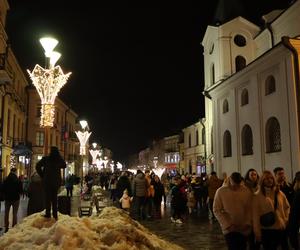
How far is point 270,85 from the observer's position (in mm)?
24312

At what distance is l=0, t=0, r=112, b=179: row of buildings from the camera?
3106 cm

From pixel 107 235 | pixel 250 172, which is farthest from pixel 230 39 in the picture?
pixel 107 235

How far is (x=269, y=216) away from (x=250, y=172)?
95.5 inches

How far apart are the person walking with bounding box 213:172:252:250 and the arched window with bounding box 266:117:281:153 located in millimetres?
17032

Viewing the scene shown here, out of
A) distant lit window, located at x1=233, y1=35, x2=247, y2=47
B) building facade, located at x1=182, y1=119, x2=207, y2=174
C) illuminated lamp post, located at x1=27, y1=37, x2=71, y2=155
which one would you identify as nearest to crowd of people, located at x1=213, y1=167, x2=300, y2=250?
illuminated lamp post, located at x1=27, y1=37, x2=71, y2=155

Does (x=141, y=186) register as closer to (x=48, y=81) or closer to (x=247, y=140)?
(x=48, y=81)

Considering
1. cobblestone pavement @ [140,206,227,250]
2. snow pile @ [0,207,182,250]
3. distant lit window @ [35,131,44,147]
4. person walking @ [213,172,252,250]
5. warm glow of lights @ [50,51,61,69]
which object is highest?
distant lit window @ [35,131,44,147]

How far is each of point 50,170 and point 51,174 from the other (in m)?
0.10

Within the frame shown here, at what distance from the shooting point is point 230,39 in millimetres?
36281

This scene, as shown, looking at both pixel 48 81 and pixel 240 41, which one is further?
pixel 240 41

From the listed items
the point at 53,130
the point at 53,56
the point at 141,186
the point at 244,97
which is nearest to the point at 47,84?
the point at 53,56

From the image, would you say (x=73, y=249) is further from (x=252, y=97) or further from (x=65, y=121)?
(x=65, y=121)

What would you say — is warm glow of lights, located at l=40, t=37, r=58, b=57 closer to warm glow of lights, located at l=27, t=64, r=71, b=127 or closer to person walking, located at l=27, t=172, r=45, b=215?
warm glow of lights, located at l=27, t=64, r=71, b=127

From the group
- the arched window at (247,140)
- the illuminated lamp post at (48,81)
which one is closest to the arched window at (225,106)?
the arched window at (247,140)
